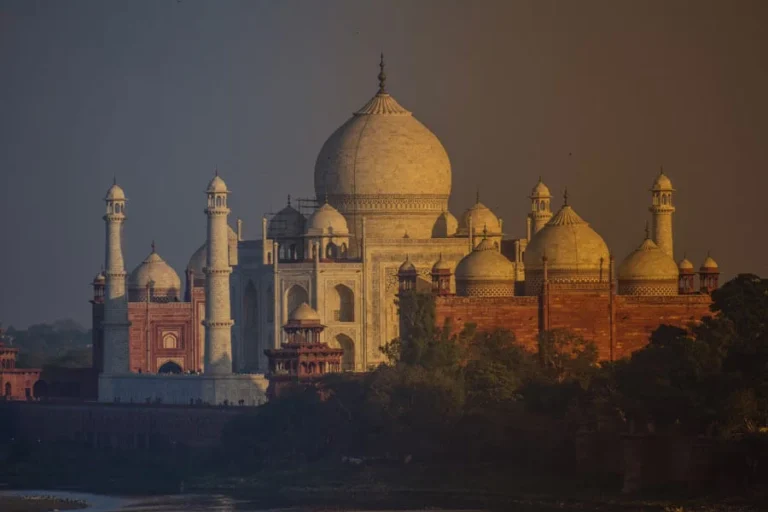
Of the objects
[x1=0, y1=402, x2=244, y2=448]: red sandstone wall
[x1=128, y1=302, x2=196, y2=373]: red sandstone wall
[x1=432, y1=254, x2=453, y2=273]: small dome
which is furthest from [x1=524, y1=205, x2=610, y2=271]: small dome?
[x1=128, y1=302, x2=196, y2=373]: red sandstone wall

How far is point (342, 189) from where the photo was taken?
92.1m

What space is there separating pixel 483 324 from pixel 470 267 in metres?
2.11

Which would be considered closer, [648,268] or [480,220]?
[648,268]

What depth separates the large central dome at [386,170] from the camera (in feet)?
299

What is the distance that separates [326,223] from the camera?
298 ft

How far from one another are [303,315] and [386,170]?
5608 mm

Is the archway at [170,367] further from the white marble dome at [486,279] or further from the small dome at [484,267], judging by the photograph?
the white marble dome at [486,279]

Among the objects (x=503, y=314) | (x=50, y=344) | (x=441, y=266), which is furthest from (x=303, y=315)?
(x=50, y=344)

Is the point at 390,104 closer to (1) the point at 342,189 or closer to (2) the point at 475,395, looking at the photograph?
(1) the point at 342,189

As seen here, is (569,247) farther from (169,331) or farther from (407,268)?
(169,331)

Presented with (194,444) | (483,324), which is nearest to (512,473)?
(483,324)

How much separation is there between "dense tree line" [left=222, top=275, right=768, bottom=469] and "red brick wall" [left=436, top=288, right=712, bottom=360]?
572mm

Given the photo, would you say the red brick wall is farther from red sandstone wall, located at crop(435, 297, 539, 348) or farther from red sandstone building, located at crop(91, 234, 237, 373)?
red sandstone building, located at crop(91, 234, 237, 373)

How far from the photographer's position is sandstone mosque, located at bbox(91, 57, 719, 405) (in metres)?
84.8
